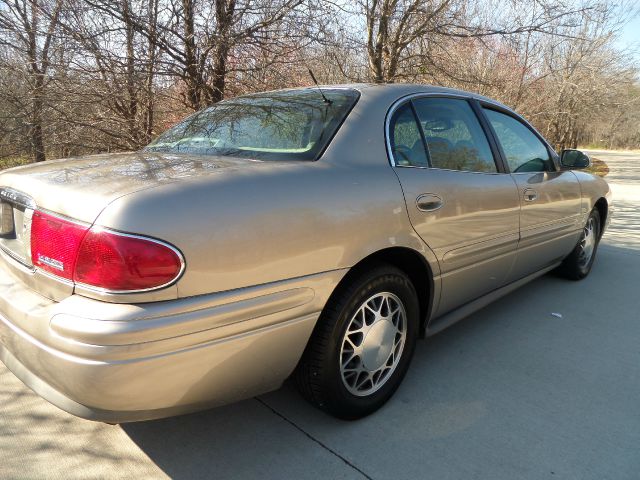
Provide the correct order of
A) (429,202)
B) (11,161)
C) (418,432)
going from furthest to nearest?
(11,161) → (429,202) → (418,432)

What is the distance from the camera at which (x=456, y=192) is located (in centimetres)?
254

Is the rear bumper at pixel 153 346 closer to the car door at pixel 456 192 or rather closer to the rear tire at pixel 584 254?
the car door at pixel 456 192

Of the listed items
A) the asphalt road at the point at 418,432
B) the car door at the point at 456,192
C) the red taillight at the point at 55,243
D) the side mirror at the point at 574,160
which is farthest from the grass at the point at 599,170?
the red taillight at the point at 55,243

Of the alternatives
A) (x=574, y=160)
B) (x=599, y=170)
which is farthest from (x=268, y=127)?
(x=599, y=170)

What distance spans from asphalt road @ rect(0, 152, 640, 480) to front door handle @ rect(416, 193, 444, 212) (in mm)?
986

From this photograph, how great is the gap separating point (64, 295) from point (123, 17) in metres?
4.55

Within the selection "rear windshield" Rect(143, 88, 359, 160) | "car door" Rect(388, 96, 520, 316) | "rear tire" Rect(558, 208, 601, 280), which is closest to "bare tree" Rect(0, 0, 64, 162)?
"rear windshield" Rect(143, 88, 359, 160)

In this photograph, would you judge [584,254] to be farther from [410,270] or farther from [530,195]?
[410,270]

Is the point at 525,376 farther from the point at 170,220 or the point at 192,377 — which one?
the point at 170,220

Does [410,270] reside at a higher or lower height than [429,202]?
lower

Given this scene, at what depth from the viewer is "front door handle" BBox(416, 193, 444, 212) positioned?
2.31 meters

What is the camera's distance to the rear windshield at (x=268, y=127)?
Result: 7.27 feet

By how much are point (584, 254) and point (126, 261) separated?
427 centimetres

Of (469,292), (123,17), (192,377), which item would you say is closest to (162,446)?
(192,377)
